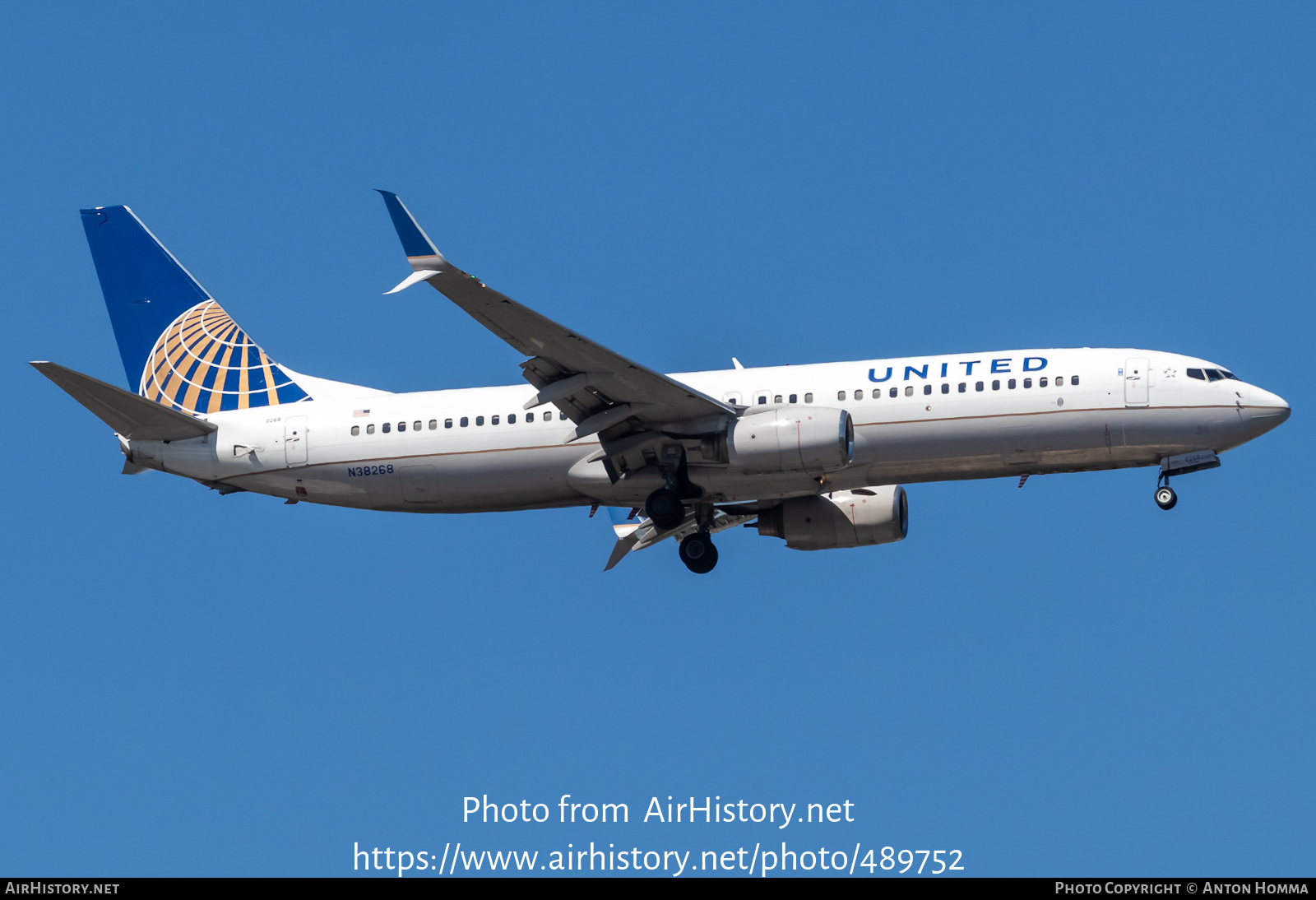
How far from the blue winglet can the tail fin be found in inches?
424

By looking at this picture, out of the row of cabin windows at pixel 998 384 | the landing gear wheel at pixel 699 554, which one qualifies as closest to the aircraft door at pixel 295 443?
the landing gear wheel at pixel 699 554

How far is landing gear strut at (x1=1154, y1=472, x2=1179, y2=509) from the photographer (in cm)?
3453

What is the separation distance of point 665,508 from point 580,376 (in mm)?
3728

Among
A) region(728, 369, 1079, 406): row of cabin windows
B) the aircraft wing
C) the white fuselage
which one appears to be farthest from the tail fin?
region(728, 369, 1079, 406): row of cabin windows

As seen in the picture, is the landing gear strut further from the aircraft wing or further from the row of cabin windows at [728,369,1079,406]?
the aircraft wing

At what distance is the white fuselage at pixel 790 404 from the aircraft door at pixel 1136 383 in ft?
0.11

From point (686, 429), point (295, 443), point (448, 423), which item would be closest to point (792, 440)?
point (686, 429)

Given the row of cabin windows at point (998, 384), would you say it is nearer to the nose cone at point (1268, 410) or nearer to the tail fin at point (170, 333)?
the nose cone at point (1268, 410)

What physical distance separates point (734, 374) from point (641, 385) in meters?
3.27

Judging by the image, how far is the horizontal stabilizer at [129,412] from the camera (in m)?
34.5

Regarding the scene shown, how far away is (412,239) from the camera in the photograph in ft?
95.2
